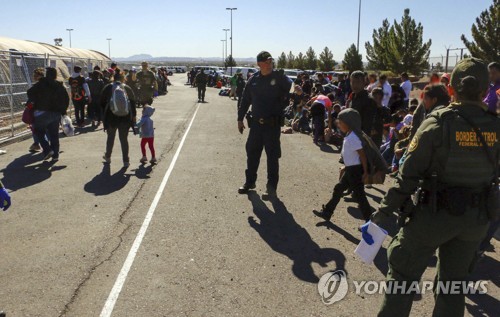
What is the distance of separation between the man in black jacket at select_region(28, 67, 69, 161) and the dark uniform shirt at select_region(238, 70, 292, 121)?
466 centimetres

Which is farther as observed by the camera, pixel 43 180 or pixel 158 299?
pixel 43 180

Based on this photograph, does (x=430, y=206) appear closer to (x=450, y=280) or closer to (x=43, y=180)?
(x=450, y=280)

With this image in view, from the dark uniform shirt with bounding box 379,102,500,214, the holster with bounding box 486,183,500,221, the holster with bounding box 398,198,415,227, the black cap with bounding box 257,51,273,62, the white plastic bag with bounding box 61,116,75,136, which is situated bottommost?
the white plastic bag with bounding box 61,116,75,136

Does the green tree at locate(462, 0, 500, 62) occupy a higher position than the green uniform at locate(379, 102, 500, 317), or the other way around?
the green tree at locate(462, 0, 500, 62)

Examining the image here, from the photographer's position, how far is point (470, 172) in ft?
9.04

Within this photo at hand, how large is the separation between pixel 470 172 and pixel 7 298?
388cm

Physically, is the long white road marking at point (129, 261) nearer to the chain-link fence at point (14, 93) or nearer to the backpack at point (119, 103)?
the backpack at point (119, 103)

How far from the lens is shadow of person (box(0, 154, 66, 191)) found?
7.52m

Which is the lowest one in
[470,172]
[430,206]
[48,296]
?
[48,296]

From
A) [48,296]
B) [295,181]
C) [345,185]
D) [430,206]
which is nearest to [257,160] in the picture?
[295,181]

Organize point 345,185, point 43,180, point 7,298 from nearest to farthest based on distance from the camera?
1. point 7,298
2. point 345,185
3. point 43,180

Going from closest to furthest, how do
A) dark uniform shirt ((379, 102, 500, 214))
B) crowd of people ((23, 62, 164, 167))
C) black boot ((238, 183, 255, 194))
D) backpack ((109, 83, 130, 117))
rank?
dark uniform shirt ((379, 102, 500, 214))
black boot ((238, 183, 255, 194))
backpack ((109, 83, 130, 117))
crowd of people ((23, 62, 164, 167))

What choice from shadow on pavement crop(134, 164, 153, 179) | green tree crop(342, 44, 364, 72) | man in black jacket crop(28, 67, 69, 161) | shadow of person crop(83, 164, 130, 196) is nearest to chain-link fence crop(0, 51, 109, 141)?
man in black jacket crop(28, 67, 69, 161)

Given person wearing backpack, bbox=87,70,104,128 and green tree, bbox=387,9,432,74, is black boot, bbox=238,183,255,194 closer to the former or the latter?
Result: person wearing backpack, bbox=87,70,104,128
